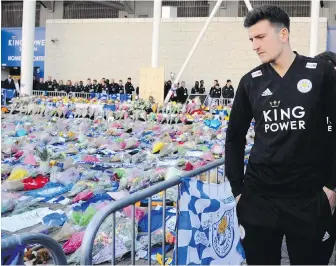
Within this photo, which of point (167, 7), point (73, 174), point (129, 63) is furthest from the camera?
point (167, 7)

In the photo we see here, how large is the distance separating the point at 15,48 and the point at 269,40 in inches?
1363

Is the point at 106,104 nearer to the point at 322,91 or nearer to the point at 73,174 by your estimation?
the point at 73,174

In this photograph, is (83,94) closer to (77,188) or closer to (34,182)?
(34,182)

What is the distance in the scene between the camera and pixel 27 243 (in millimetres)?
2053

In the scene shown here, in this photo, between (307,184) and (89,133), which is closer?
(307,184)

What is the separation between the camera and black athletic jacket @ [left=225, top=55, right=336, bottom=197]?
2488mm

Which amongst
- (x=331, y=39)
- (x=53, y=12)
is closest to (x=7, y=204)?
(x=331, y=39)

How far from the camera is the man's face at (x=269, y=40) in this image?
8.36ft

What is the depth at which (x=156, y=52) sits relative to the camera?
26.2 metres

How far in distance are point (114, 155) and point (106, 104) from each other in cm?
925

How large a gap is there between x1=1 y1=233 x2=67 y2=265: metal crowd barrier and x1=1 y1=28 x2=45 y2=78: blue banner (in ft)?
112

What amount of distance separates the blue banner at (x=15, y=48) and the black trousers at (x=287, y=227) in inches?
1345

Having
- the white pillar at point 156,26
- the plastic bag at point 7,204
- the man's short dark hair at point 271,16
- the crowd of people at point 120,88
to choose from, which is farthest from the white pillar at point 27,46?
the man's short dark hair at point 271,16

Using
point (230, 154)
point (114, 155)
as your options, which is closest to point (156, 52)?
point (114, 155)
